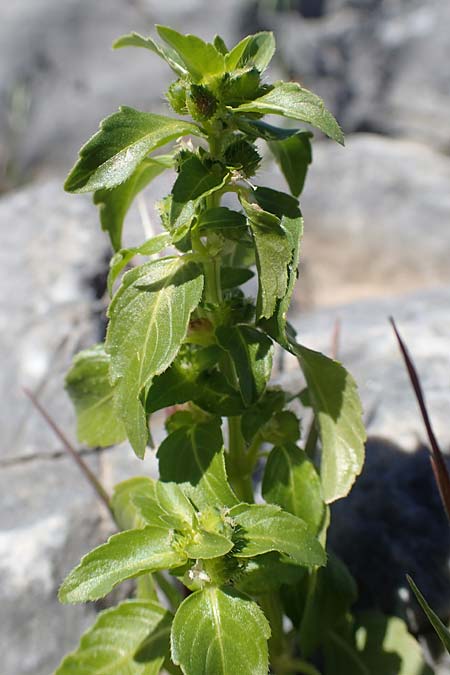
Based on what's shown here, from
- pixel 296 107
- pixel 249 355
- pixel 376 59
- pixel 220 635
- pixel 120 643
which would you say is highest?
pixel 296 107

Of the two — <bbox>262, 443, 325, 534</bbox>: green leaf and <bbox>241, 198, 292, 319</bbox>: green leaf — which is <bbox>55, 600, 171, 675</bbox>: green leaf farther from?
<bbox>241, 198, 292, 319</bbox>: green leaf

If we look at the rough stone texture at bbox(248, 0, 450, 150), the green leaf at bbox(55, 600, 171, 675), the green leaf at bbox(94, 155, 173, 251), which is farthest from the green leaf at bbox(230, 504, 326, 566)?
the rough stone texture at bbox(248, 0, 450, 150)

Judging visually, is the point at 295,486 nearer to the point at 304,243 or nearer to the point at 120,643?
the point at 120,643

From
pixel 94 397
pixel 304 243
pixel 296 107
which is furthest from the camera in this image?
pixel 304 243

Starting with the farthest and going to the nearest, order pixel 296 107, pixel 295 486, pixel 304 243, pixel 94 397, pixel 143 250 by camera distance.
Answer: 1. pixel 304 243
2. pixel 94 397
3. pixel 295 486
4. pixel 143 250
5. pixel 296 107

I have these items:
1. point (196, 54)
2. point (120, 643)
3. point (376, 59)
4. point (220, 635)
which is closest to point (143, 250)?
point (196, 54)

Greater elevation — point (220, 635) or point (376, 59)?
point (220, 635)
